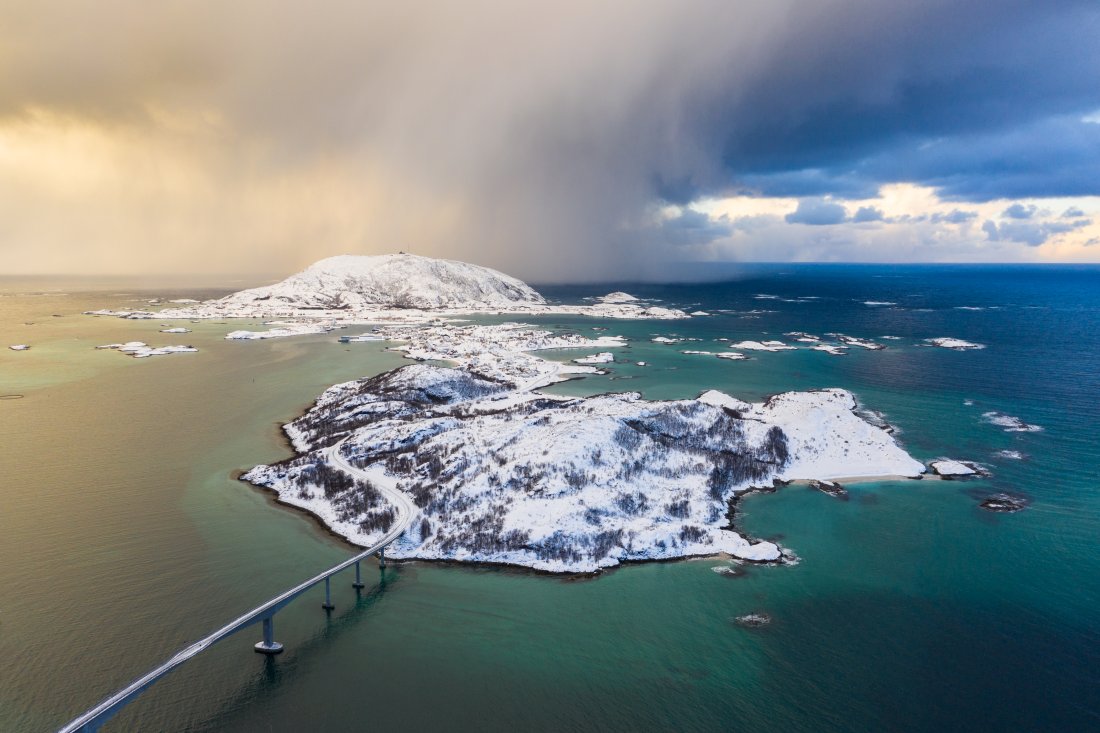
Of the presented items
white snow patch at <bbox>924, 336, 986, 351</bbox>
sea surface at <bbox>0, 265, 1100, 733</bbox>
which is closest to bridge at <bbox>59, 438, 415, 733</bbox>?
sea surface at <bbox>0, 265, 1100, 733</bbox>

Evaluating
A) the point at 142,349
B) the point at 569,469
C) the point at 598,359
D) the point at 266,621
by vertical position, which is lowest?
the point at 266,621

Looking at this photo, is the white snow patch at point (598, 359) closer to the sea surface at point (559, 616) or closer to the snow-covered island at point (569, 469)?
the snow-covered island at point (569, 469)

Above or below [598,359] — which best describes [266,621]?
below

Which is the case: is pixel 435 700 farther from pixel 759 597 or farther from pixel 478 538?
pixel 759 597

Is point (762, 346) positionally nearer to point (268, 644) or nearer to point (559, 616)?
point (559, 616)

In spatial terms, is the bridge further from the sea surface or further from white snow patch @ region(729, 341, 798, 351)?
white snow patch @ region(729, 341, 798, 351)

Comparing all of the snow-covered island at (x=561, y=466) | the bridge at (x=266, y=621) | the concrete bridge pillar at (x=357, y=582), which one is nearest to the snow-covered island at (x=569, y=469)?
the snow-covered island at (x=561, y=466)

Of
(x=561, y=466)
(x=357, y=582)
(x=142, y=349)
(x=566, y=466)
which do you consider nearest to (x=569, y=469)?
(x=566, y=466)

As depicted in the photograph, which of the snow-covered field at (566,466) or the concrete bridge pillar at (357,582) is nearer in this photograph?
the concrete bridge pillar at (357,582)

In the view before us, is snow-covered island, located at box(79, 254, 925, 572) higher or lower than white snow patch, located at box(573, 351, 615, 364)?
lower
